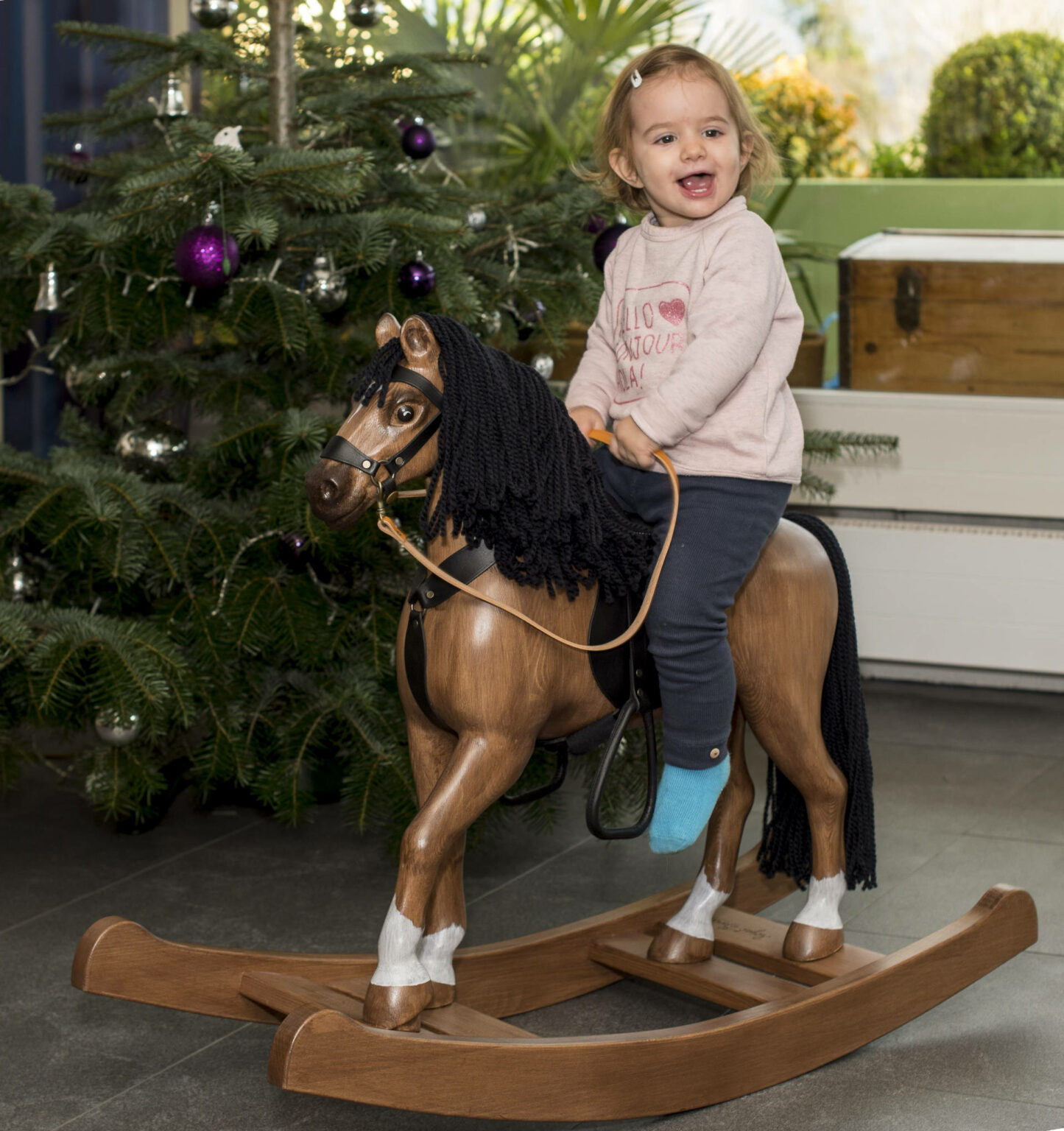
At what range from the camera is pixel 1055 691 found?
132 inches

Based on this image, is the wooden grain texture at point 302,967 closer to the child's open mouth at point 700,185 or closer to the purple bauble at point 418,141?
the child's open mouth at point 700,185

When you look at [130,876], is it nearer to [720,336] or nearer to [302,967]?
[302,967]

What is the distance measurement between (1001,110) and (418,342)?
108 inches

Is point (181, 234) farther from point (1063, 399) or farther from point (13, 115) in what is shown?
point (1063, 399)

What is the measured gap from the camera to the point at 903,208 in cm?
354

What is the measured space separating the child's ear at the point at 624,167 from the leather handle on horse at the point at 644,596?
12.2 inches

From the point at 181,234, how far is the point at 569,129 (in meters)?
1.70

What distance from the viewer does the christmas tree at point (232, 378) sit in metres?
1.92

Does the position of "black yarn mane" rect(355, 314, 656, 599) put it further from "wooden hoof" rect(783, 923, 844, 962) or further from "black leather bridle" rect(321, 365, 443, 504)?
"wooden hoof" rect(783, 923, 844, 962)

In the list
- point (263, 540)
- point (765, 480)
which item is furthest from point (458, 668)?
point (263, 540)

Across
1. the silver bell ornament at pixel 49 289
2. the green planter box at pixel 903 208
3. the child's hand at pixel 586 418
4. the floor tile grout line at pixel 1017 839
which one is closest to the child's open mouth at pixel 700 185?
the child's hand at pixel 586 418

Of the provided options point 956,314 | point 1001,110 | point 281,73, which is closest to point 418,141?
point 281,73

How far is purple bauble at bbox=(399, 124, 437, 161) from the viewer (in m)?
2.20

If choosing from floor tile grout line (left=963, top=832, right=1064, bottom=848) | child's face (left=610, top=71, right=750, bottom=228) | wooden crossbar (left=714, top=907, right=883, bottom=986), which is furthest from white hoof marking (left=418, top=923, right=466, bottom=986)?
floor tile grout line (left=963, top=832, right=1064, bottom=848)
